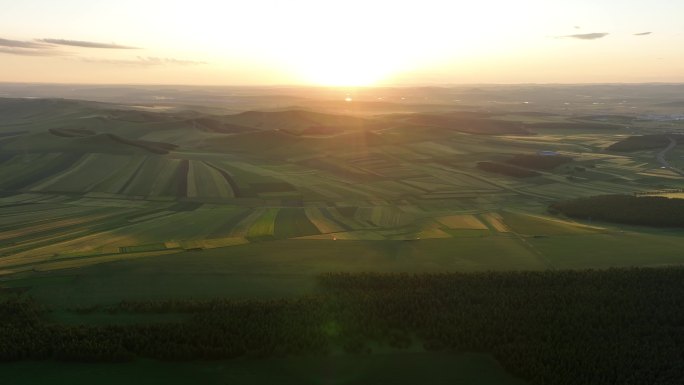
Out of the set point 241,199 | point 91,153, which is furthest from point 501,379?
point 91,153

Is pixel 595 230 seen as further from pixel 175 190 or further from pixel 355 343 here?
pixel 175 190

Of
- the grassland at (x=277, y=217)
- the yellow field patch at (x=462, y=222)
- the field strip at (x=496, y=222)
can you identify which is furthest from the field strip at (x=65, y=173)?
the field strip at (x=496, y=222)

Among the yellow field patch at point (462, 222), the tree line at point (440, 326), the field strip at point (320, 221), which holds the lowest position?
the tree line at point (440, 326)

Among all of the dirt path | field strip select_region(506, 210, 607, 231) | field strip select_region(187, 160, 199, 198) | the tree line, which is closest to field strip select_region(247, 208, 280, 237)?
field strip select_region(187, 160, 199, 198)

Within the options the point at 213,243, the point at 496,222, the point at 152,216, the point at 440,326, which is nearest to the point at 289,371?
the point at 440,326

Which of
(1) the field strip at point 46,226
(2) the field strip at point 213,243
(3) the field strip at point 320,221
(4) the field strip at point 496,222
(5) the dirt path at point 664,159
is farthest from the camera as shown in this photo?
(5) the dirt path at point 664,159

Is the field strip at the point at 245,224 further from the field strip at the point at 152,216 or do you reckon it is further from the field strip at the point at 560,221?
the field strip at the point at 560,221

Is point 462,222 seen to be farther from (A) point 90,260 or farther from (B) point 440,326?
(A) point 90,260

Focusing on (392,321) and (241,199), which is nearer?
(392,321)
